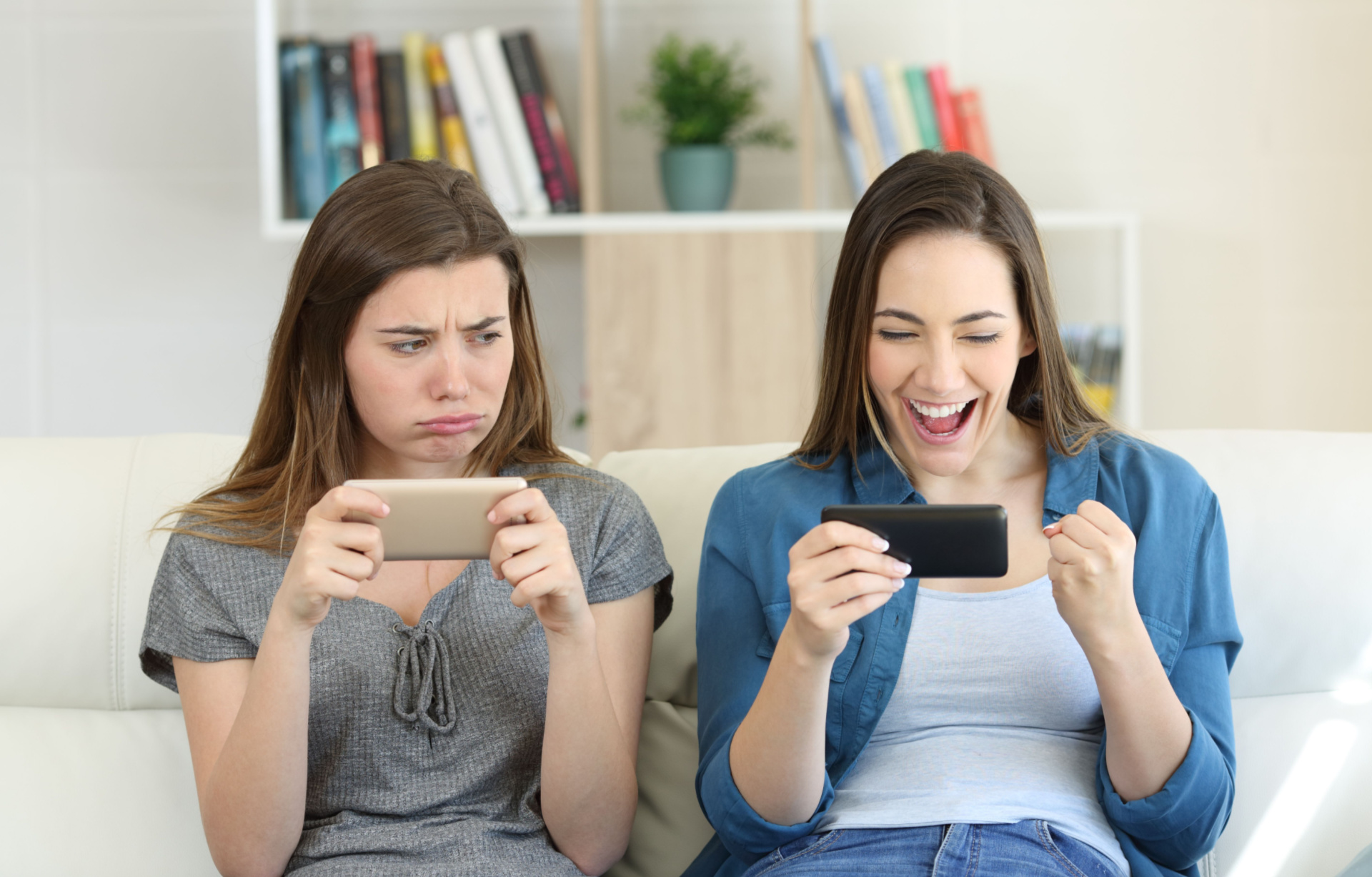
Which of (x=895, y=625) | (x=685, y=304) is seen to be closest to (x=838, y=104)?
(x=685, y=304)

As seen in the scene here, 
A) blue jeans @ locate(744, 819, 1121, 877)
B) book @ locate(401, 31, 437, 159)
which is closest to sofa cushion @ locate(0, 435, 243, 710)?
blue jeans @ locate(744, 819, 1121, 877)

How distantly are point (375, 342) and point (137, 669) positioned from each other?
610 millimetres

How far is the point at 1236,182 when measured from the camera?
108 inches

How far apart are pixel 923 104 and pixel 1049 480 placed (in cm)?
147

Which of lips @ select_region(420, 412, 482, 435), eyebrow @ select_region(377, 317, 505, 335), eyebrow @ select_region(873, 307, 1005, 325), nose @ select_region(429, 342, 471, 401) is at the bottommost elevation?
lips @ select_region(420, 412, 482, 435)

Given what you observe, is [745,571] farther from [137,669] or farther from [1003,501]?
[137,669]

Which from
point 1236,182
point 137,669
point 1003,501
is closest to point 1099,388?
point 1236,182

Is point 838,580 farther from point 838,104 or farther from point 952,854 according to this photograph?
point 838,104

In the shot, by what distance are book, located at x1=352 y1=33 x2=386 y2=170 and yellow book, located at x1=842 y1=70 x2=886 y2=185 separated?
1006 mm

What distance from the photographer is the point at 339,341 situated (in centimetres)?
128

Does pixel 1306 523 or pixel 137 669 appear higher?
pixel 1306 523

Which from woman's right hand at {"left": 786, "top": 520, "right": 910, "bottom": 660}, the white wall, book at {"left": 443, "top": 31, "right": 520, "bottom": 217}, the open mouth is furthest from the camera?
the white wall

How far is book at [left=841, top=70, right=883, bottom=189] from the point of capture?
250cm

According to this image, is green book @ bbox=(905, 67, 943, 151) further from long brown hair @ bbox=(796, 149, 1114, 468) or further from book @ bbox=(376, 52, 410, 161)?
long brown hair @ bbox=(796, 149, 1114, 468)
